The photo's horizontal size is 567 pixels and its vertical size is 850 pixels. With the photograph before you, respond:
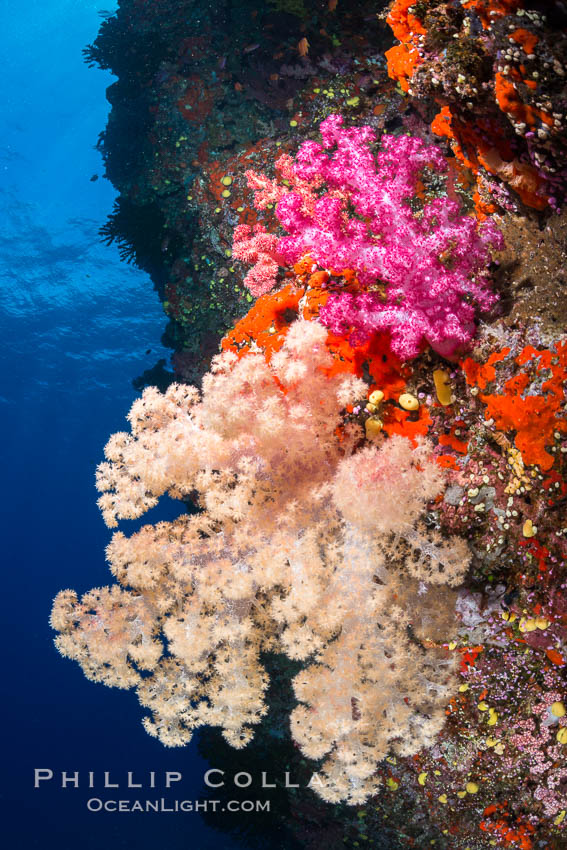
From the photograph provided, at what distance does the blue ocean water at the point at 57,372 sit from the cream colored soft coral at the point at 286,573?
13.5m

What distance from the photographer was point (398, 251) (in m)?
3.54

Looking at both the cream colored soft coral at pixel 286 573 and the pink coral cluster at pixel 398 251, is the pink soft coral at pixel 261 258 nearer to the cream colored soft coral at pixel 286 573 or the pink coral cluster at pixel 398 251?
the pink coral cluster at pixel 398 251

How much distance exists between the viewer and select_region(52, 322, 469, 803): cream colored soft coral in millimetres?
3730

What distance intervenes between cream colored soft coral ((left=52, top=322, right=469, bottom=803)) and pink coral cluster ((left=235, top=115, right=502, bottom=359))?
485 mm

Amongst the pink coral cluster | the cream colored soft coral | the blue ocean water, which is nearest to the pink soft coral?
the pink coral cluster

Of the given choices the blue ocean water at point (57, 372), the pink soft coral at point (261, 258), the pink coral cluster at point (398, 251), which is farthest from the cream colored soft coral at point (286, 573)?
the blue ocean water at point (57, 372)

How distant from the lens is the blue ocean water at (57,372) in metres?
16.4

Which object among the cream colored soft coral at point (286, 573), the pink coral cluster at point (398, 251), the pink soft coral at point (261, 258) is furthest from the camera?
the pink soft coral at point (261, 258)

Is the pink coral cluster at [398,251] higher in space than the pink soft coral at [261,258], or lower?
lower

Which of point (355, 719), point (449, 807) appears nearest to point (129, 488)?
point (355, 719)

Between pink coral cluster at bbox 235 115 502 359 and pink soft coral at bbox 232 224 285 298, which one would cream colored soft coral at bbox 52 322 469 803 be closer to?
pink coral cluster at bbox 235 115 502 359

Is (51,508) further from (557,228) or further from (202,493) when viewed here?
(557,228)

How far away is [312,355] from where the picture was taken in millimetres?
3947

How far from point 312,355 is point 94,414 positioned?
1901cm
